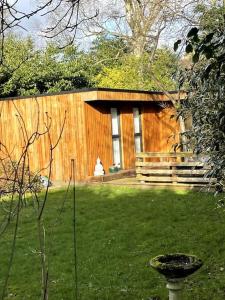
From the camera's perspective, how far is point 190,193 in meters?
11.1

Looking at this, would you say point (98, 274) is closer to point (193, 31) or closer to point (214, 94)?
point (214, 94)

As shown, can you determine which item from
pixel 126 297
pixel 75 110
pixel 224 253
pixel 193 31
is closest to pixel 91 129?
pixel 75 110

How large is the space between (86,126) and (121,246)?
24.8 feet

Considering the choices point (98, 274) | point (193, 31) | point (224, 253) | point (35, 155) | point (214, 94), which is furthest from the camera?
point (35, 155)

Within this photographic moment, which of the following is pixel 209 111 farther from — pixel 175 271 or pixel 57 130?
pixel 57 130

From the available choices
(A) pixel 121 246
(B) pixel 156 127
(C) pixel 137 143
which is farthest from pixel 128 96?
(A) pixel 121 246

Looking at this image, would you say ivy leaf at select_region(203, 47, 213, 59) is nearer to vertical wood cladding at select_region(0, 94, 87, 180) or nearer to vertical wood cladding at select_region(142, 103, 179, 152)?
vertical wood cladding at select_region(0, 94, 87, 180)

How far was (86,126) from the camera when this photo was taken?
552 inches

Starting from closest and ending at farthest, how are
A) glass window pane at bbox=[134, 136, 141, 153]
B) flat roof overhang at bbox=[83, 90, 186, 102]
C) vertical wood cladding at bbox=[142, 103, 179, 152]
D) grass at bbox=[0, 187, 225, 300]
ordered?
1. grass at bbox=[0, 187, 225, 300]
2. flat roof overhang at bbox=[83, 90, 186, 102]
3. glass window pane at bbox=[134, 136, 141, 153]
4. vertical wood cladding at bbox=[142, 103, 179, 152]

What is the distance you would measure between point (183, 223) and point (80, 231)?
5.98 feet

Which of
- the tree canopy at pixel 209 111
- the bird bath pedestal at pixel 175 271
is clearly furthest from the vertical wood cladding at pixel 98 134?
the bird bath pedestal at pixel 175 271

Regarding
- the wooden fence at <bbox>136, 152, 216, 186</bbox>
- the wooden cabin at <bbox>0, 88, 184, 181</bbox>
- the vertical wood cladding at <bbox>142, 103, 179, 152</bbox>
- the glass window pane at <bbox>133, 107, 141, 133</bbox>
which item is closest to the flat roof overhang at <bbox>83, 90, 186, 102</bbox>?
the wooden cabin at <bbox>0, 88, 184, 181</bbox>

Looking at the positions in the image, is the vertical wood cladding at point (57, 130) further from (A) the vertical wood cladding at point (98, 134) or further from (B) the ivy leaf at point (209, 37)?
(B) the ivy leaf at point (209, 37)

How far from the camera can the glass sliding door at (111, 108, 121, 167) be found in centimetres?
1528
